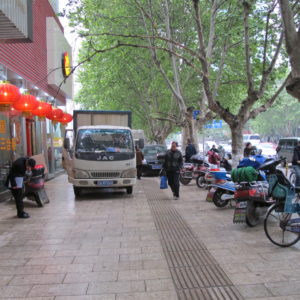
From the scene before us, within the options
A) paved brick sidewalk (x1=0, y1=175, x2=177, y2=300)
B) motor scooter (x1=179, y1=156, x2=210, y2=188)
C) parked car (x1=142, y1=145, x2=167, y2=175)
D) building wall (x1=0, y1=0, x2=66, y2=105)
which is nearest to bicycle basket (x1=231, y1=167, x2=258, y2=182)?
paved brick sidewalk (x1=0, y1=175, x2=177, y2=300)

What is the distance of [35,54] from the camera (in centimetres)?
1420

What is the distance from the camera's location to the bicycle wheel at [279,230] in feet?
17.4

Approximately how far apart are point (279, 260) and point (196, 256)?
1176mm

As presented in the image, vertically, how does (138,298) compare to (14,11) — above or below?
below

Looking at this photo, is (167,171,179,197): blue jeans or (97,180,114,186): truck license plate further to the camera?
(97,180,114,186): truck license plate

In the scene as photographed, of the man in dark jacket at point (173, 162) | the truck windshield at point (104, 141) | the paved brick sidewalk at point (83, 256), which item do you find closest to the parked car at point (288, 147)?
the man in dark jacket at point (173, 162)

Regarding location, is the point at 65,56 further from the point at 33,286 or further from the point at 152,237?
the point at 33,286

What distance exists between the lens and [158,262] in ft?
15.7

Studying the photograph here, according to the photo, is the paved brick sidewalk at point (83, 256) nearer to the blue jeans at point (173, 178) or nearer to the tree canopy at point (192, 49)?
the blue jeans at point (173, 178)

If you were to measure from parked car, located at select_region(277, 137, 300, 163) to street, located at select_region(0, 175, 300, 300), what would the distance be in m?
16.1

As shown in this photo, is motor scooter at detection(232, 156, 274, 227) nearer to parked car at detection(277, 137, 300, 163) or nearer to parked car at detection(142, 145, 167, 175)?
parked car at detection(142, 145, 167, 175)

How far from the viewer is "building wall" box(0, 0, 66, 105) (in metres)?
11.1

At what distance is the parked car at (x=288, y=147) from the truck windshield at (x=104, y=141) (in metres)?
14.9

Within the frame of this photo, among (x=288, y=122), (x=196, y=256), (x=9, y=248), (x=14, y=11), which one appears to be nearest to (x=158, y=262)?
(x=196, y=256)
